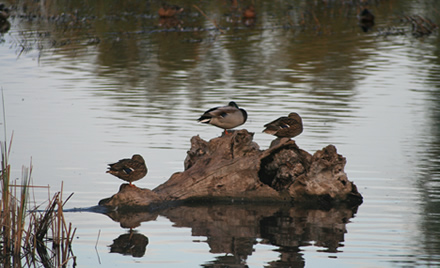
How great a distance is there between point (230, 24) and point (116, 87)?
56.2ft

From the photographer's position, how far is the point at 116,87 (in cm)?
2023

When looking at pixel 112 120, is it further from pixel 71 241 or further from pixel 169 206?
pixel 71 241

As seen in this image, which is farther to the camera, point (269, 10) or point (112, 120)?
point (269, 10)

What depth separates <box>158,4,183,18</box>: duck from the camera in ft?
126

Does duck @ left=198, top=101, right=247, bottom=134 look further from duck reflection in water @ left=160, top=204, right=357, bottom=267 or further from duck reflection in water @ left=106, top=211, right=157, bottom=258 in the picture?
duck reflection in water @ left=106, top=211, right=157, bottom=258

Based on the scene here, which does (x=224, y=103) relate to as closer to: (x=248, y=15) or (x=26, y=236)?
(x=26, y=236)

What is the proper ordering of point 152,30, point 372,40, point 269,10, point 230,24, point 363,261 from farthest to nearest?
point 269,10 → point 230,24 → point 152,30 → point 372,40 → point 363,261

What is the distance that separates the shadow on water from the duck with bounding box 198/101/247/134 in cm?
122

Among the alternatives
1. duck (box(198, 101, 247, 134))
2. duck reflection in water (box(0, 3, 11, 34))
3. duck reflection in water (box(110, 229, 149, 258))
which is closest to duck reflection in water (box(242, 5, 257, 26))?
duck reflection in water (box(0, 3, 11, 34))

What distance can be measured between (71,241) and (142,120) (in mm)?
7911

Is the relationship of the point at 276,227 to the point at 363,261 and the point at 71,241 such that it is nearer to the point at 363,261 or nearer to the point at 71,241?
the point at 363,261

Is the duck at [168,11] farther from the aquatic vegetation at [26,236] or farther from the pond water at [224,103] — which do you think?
the aquatic vegetation at [26,236]

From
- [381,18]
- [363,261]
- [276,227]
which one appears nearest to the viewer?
[363,261]

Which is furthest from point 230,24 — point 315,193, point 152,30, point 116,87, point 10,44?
point 315,193
